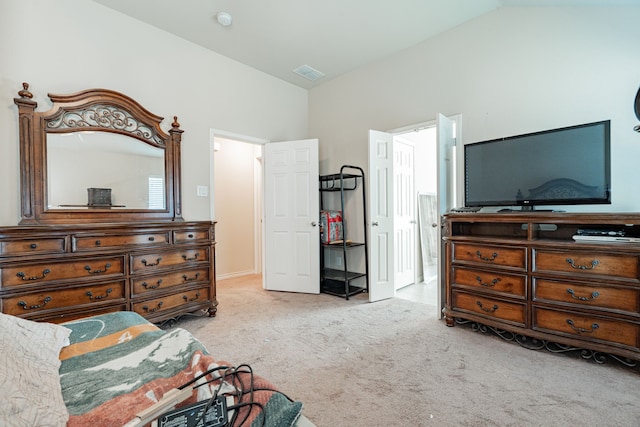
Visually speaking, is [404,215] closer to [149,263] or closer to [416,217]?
[416,217]

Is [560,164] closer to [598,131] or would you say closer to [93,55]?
[598,131]

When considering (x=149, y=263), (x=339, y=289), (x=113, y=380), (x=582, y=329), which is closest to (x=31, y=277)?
(x=149, y=263)

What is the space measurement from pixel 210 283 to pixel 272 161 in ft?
6.14

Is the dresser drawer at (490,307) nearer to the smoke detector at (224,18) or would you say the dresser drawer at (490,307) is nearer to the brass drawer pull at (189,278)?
the brass drawer pull at (189,278)

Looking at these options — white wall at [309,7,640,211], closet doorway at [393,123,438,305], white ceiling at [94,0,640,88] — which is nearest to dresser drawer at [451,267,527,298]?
white wall at [309,7,640,211]

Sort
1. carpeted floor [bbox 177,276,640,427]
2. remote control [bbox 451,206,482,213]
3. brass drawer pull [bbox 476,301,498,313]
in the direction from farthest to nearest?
remote control [bbox 451,206,482,213], brass drawer pull [bbox 476,301,498,313], carpeted floor [bbox 177,276,640,427]

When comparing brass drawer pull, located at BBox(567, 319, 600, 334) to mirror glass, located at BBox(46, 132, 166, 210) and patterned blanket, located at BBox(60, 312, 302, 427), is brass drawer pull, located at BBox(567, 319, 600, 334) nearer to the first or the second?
patterned blanket, located at BBox(60, 312, 302, 427)

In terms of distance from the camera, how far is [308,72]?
4121mm

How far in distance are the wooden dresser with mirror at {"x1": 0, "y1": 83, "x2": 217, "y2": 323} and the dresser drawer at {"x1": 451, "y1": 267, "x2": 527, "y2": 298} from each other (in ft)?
7.96

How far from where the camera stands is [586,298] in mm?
2021

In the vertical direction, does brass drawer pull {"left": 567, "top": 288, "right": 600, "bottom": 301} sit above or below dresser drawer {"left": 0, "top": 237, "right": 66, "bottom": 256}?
below

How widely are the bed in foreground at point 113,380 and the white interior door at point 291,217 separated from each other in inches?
113

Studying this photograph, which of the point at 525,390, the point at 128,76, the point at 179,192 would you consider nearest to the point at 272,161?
the point at 179,192

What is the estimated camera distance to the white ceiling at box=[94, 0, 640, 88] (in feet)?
9.09
